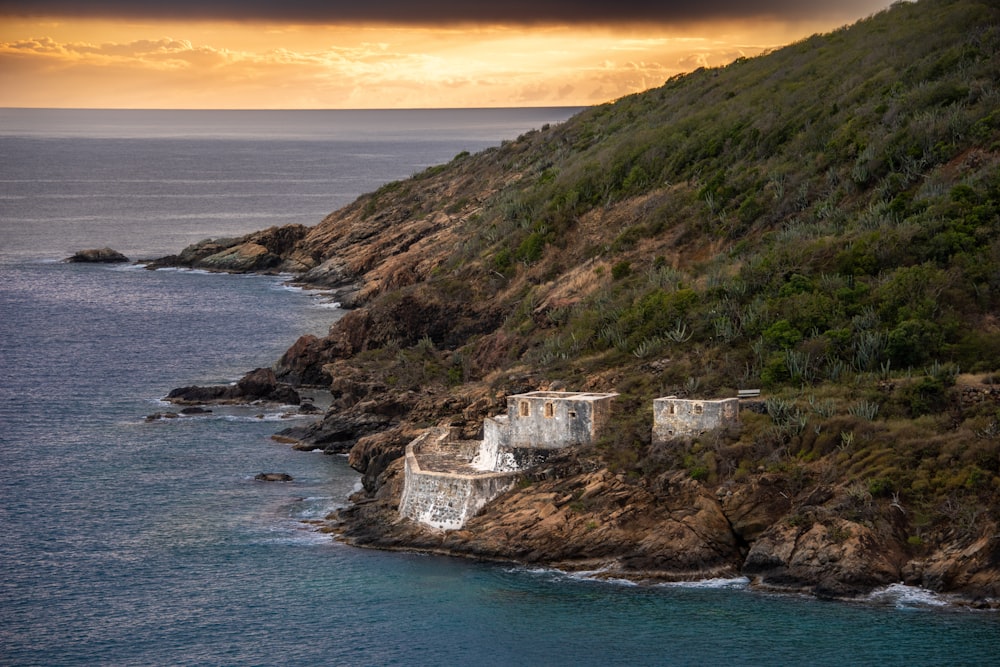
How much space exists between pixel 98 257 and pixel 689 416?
104224mm

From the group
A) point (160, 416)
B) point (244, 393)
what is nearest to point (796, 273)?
point (244, 393)

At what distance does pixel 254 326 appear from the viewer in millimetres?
104875

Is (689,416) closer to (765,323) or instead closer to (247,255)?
(765,323)

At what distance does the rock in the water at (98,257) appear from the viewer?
14700 centimetres

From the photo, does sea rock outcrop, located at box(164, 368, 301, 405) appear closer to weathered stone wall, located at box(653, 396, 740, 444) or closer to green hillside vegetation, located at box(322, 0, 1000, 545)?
green hillside vegetation, located at box(322, 0, 1000, 545)

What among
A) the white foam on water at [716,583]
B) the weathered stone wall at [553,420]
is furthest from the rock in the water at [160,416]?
the white foam on water at [716,583]

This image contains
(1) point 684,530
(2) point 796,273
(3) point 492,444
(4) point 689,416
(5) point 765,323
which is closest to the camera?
(1) point 684,530

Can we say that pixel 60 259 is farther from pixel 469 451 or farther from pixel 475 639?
pixel 475 639

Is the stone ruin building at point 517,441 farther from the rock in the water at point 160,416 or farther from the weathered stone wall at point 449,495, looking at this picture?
the rock in the water at point 160,416

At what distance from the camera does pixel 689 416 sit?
181 feet

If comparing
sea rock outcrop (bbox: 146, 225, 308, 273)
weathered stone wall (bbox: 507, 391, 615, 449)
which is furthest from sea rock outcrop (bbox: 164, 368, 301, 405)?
sea rock outcrop (bbox: 146, 225, 308, 273)

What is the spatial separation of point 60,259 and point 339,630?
4338 inches

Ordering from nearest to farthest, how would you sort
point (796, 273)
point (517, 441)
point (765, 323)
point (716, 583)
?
point (716, 583) < point (517, 441) < point (765, 323) < point (796, 273)

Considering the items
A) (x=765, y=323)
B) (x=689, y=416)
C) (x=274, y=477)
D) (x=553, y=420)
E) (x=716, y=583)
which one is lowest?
(x=274, y=477)
